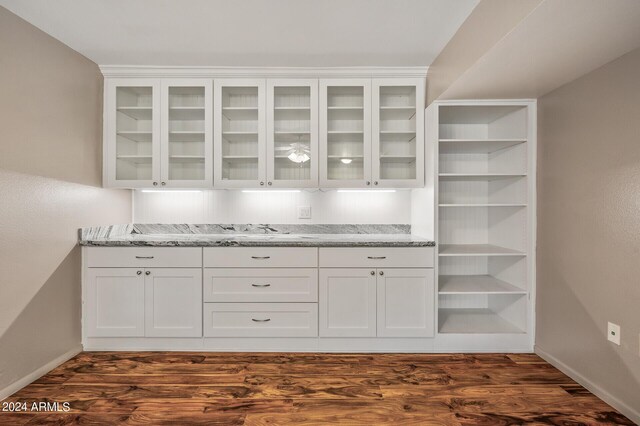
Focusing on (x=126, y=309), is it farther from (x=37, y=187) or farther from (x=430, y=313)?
(x=430, y=313)

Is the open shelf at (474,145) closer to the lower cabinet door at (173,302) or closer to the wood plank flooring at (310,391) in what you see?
the wood plank flooring at (310,391)

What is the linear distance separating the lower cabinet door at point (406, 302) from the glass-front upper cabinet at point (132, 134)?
207cm

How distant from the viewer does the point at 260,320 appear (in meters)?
2.62

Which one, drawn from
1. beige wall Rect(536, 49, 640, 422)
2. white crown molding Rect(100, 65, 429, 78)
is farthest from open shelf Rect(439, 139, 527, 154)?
white crown molding Rect(100, 65, 429, 78)

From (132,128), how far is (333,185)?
1.80m

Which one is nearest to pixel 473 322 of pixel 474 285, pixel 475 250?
pixel 474 285

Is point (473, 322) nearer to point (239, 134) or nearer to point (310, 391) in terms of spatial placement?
point (310, 391)

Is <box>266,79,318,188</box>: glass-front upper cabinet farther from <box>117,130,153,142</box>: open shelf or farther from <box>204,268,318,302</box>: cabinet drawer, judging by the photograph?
<box>117,130,153,142</box>: open shelf

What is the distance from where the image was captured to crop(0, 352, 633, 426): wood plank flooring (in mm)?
1858

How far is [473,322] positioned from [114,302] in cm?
288

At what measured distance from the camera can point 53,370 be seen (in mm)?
2359

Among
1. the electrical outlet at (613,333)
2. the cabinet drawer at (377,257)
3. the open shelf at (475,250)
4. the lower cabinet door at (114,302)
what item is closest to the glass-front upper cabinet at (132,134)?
the lower cabinet door at (114,302)

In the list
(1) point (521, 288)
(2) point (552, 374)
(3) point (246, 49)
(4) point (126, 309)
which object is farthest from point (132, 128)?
(2) point (552, 374)

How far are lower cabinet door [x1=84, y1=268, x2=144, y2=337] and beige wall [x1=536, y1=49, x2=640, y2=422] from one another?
3.05 metres
